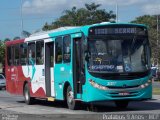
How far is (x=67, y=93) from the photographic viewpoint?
20.0m

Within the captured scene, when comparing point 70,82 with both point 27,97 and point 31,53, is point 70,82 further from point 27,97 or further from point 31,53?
point 27,97

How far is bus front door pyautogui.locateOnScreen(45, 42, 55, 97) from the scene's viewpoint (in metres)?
21.8

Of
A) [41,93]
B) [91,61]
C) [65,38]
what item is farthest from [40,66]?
[91,61]

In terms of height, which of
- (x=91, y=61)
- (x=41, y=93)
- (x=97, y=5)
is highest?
(x=97, y=5)

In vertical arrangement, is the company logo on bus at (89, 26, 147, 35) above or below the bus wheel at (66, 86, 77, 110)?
above

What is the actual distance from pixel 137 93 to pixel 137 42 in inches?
73.6

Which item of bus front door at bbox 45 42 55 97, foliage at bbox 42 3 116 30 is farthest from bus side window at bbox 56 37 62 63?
foliage at bbox 42 3 116 30

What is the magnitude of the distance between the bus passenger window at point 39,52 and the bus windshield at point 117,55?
16.1 ft

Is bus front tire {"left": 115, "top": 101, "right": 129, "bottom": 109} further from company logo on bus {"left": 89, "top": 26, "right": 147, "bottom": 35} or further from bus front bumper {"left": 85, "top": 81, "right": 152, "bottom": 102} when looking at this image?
company logo on bus {"left": 89, "top": 26, "right": 147, "bottom": 35}

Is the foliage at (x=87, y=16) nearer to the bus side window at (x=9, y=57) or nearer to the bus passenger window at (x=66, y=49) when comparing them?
the bus side window at (x=9, y=57)

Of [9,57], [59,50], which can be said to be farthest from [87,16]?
[59,50]

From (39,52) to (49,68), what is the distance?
52.7 inches

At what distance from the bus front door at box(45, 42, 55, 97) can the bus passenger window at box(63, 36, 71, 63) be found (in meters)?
1.63

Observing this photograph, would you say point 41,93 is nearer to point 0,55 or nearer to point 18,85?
point 18,85
